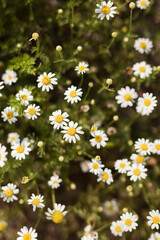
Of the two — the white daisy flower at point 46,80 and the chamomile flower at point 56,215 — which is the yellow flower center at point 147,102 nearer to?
the white daisy flower at point 46,80

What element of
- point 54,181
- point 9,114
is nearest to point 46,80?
point 9,114

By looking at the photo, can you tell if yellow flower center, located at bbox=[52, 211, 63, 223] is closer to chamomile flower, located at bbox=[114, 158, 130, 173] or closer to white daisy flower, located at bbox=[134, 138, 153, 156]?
chamomile flower, located at bbox=[114, 158, 130, 173]

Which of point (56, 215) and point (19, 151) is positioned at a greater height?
point (19, 151)

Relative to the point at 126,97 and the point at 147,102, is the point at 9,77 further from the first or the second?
the point at 147,102

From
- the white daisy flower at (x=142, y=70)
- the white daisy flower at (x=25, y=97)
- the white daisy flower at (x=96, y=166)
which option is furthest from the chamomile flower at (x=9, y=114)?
the white daisy flower at (x=142, y=70)

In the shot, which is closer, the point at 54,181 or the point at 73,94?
the point at 73,94

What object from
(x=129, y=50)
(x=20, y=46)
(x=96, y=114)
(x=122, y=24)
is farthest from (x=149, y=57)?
(x=20, y=46)

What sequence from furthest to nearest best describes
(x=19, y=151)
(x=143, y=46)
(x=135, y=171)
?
(x=143, y=46) < (x=135, y=171) < (x=19, y=151)
